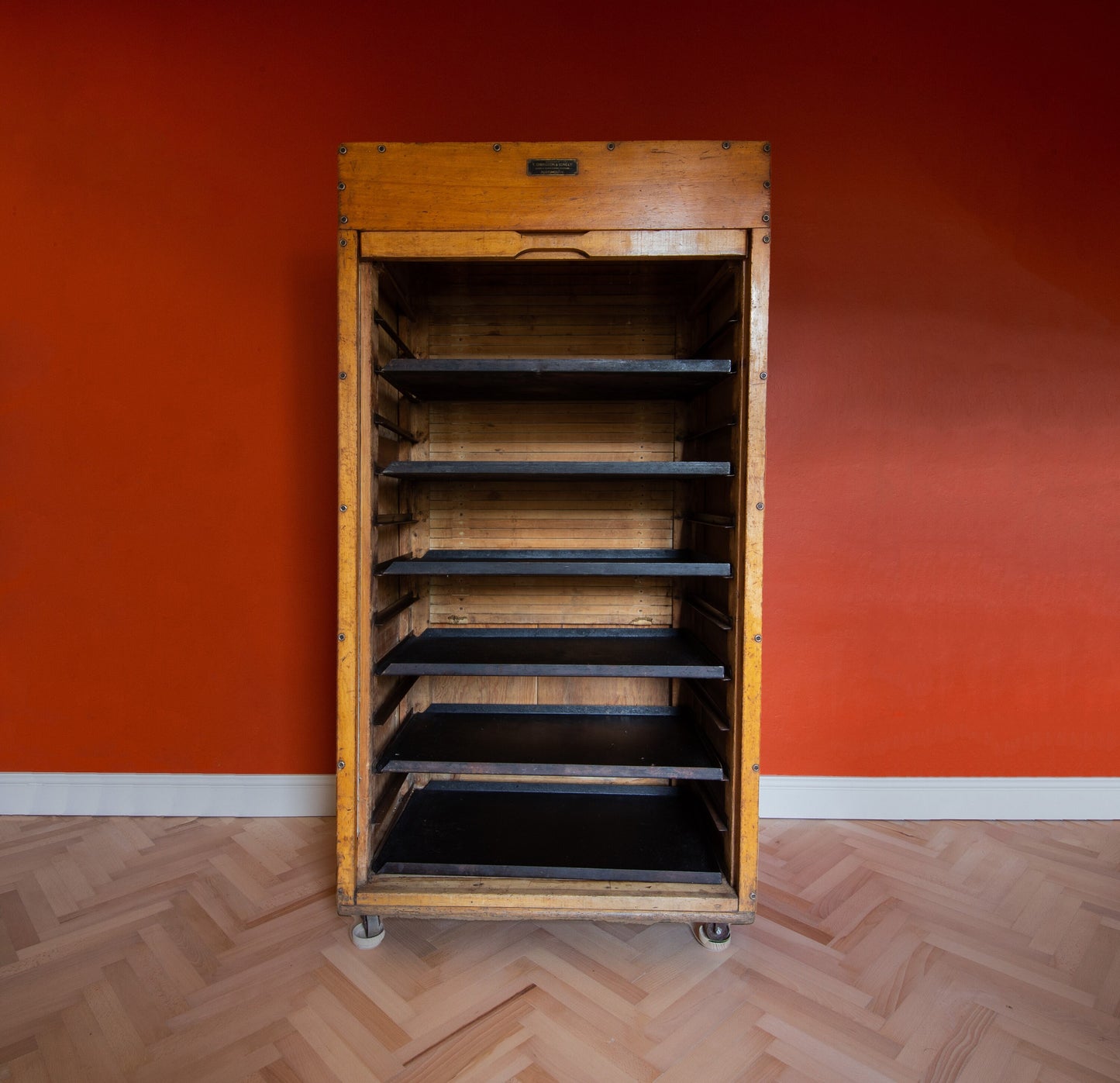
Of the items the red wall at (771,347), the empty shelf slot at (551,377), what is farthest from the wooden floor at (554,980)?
the empty shelf slot at (551,377)

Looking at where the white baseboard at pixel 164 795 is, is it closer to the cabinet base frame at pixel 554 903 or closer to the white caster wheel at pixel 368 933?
the white caster wheel at pixel 368 933

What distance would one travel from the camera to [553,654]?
163 centimetres

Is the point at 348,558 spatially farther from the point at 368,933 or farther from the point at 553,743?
the point at 368,933

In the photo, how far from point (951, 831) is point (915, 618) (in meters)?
0.78

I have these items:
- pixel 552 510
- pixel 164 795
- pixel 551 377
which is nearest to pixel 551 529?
pixel 552 510

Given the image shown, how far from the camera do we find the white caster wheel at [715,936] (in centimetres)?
145

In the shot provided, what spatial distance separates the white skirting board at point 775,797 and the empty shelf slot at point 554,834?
1.83 ft

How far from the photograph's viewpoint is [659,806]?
1.77 m

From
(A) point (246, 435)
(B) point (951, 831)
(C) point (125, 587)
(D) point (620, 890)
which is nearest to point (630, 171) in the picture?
(A) point (246, 435)

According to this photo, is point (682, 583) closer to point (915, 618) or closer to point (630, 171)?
point (915, 618)

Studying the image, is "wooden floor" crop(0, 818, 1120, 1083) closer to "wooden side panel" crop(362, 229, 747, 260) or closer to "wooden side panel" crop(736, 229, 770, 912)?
"wooden side panel" crop(736, 229, 770, 912)

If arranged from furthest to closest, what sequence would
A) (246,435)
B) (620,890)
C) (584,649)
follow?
(246,435)
(584,649)
(620,890)

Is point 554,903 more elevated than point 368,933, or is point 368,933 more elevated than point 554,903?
point 554,903

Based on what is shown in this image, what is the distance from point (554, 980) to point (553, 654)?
797 mm
